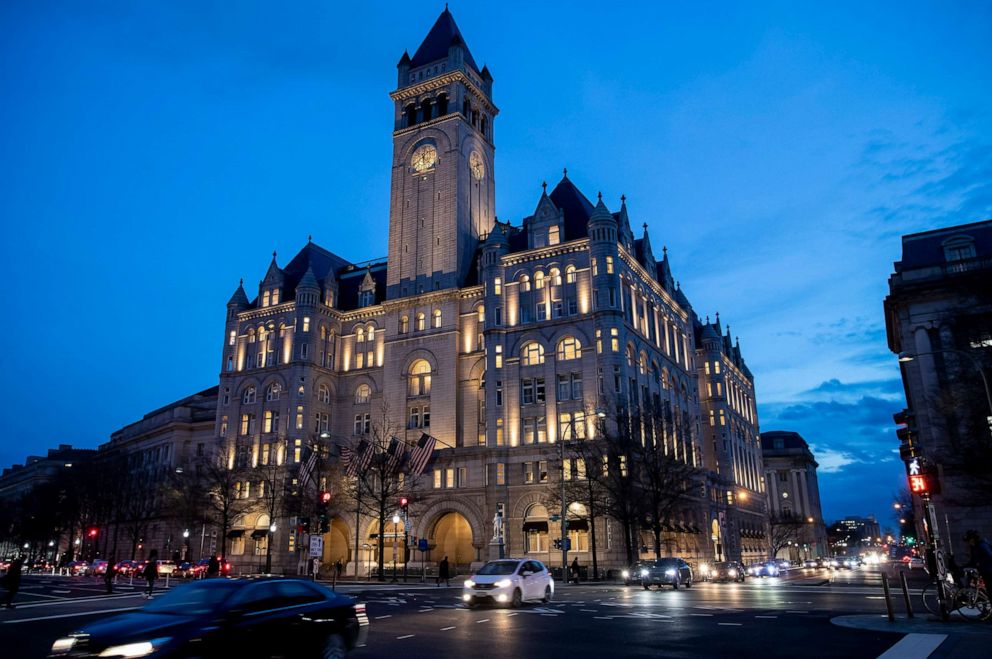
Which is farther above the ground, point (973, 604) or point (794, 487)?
point (794, 487)

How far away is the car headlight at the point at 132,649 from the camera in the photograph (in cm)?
885

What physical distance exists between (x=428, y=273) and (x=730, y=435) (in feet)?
162

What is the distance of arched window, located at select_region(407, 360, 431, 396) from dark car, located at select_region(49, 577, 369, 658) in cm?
6195

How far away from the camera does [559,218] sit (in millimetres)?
69812

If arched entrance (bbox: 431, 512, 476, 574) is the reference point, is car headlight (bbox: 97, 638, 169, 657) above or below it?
below

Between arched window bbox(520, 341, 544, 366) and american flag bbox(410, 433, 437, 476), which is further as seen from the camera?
arched window bbox(520, 341, 544, 366)

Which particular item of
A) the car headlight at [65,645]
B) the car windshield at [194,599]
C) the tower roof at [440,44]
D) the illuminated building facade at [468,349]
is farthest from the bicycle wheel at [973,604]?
the tower roof at [440,44]

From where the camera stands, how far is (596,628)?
18109 millimetres

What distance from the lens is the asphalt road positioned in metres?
14.1

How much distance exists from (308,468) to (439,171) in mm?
36426

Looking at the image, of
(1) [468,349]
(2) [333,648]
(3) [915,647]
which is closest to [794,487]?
(1) [468,349]

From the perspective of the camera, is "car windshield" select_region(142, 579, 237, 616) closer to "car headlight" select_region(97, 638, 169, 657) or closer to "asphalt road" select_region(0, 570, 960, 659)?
"car headlight" select_region(97, 638, 169, 657)

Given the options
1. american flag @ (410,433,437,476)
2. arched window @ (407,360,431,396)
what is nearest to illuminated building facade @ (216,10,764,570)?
arched window @ (407,360,431,396)

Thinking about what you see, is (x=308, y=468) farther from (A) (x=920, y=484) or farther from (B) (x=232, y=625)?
(B) (x=232, y=625)
